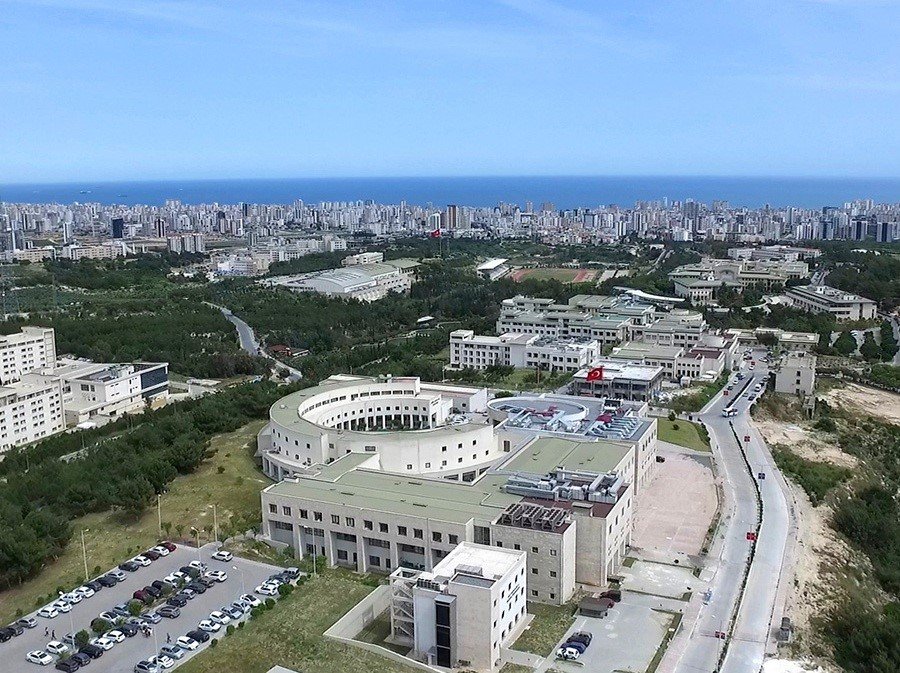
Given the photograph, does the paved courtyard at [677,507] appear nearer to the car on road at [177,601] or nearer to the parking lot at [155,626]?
the parking lot at [155,626]

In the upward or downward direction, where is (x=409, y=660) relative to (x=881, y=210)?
downward

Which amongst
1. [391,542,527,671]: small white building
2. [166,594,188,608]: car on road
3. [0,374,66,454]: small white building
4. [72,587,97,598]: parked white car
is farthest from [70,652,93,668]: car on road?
[0,374,66,454]: small white building

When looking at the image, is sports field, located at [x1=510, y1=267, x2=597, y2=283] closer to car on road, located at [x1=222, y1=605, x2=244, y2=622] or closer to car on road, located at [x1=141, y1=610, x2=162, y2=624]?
car on road, located at [x1=222, y1=605, x2=244, y2=622]

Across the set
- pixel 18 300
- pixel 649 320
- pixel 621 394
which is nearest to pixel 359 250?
pixel 18 300

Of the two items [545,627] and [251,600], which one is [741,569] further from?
[251,600]

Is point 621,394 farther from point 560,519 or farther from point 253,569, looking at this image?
point 253,569
